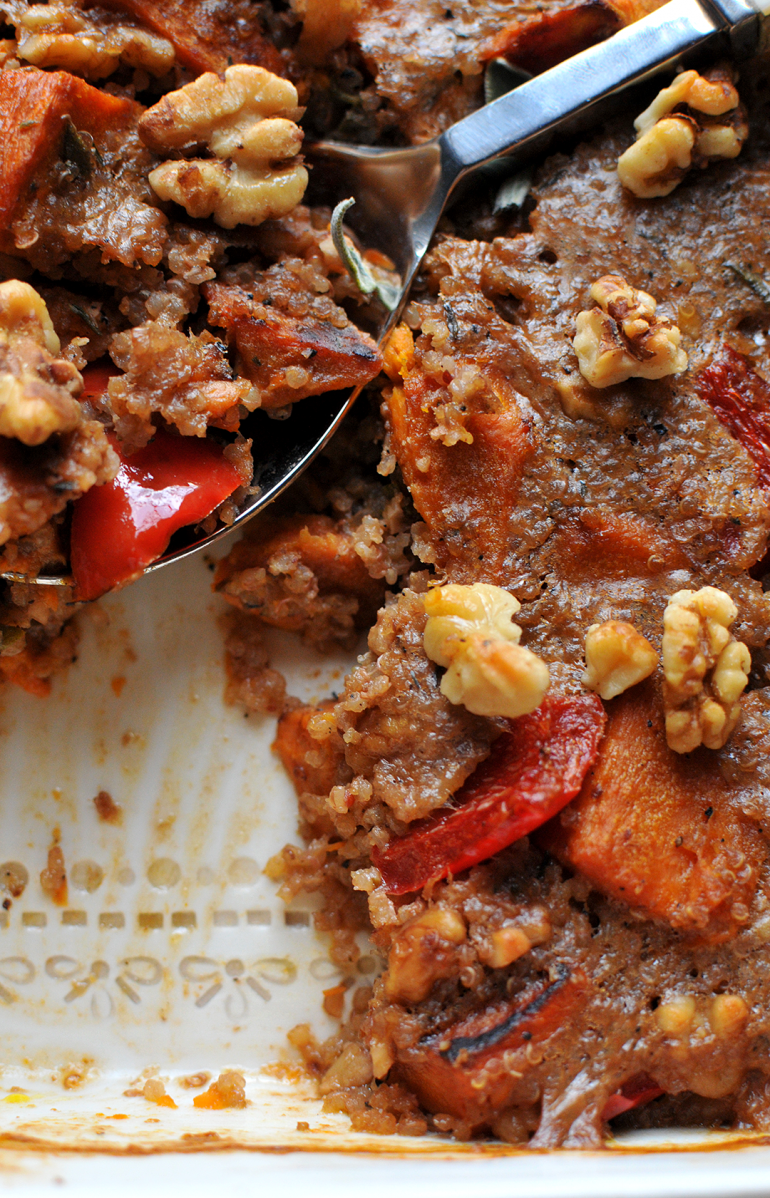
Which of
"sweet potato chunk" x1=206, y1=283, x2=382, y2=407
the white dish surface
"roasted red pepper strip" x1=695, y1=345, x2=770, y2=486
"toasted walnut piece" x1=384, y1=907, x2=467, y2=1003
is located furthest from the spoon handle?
"toasted walnut piece" x1=384, y1=907, x2=467, y2=1003

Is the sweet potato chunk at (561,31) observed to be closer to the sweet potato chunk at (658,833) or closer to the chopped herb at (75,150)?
the chopped herb at (75,150)

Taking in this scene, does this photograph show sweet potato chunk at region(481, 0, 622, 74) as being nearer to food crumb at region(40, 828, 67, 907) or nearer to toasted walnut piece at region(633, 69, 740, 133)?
toasted walnut piece at region(633, 69, 740, 133)

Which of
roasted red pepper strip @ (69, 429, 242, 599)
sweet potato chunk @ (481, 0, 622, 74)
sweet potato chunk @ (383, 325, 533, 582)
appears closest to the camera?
roasted red pepper strip @ (69, 429, 242, 599)

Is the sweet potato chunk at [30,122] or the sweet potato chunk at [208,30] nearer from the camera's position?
the sweet potato chunk at [30,122]

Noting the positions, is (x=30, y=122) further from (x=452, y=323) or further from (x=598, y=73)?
(x=598, y=73)

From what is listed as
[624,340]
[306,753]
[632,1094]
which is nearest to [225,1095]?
[306,753]

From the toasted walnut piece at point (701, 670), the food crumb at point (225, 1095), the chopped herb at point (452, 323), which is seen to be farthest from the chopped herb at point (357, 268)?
the food crumb at point (225, 1095)
